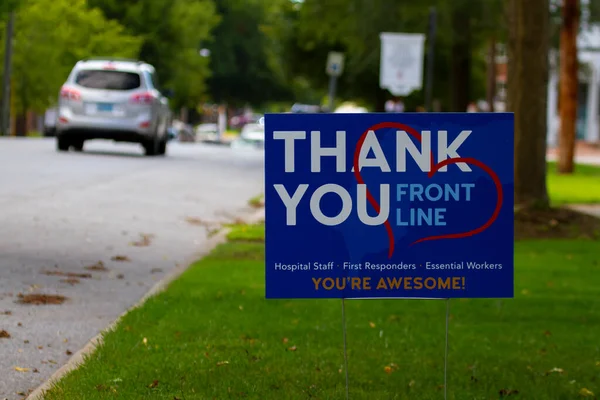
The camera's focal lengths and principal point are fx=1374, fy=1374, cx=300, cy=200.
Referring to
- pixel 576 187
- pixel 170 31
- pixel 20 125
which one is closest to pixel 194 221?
pixel 576 187

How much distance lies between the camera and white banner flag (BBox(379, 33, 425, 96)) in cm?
2984

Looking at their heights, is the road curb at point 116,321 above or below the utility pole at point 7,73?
above

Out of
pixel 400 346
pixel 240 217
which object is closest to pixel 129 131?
pixel 240 217

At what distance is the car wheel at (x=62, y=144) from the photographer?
26.3m

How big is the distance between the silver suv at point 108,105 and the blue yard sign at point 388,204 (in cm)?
2071

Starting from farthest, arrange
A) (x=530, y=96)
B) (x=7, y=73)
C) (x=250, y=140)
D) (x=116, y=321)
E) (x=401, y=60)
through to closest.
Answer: (x=250, y=140)
(x=7, y=73)
(x=401, y=60)
(x=530, y=96)
(x=116, y=321)

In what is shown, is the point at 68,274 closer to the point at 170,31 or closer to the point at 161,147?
the point at 161,147

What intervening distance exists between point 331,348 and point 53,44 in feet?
153

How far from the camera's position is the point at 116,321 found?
8.09 m

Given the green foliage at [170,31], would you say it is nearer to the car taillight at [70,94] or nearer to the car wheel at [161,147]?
the car wheel at [161,147]

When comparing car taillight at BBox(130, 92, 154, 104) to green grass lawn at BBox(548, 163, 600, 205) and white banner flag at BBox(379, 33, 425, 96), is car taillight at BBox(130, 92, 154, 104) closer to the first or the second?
white banner flag at BBox(379, 33, 425, 96)

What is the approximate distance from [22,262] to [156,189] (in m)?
8.27

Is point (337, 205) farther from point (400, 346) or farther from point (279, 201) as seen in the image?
point (400, 346)

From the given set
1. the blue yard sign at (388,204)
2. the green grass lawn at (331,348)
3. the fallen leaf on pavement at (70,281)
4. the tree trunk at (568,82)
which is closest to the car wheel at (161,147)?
the tree trunk at (568,82)
